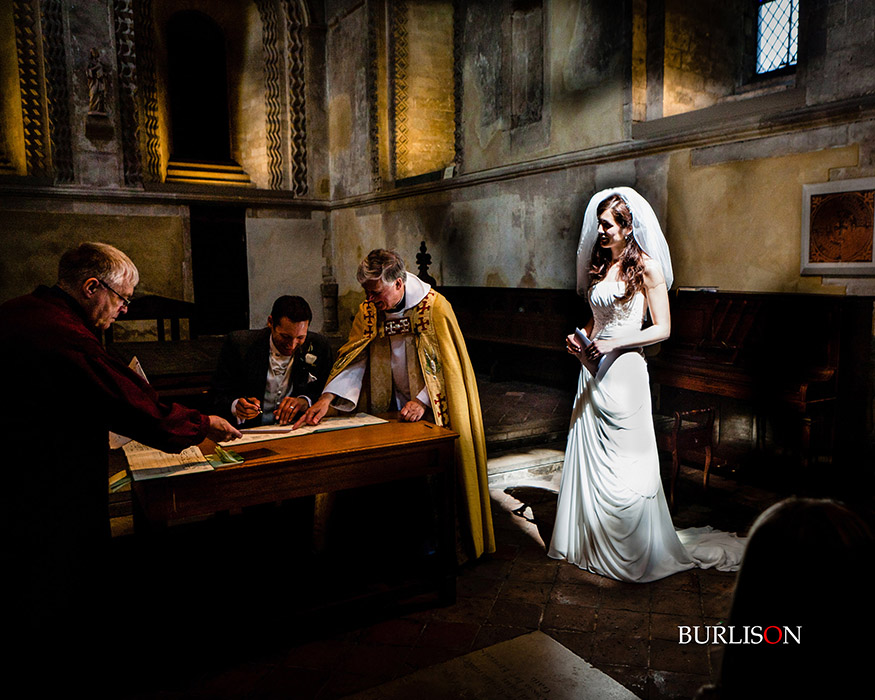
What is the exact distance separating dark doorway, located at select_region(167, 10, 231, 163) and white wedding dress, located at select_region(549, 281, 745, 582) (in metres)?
10.8

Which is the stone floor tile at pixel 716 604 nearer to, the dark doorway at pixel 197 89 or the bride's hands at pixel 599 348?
the bride's hands at pixel 599 348

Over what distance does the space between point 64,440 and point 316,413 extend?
4.40 feet

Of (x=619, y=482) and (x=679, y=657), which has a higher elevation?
(x=619, y=482)

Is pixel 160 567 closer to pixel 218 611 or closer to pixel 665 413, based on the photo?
pixel 218 611

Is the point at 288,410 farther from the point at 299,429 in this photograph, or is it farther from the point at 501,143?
the point at 501,143

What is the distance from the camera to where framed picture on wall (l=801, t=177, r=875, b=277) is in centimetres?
502

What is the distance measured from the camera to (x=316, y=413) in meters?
3.44

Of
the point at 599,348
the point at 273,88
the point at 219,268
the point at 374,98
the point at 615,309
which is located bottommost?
the point at 599,348

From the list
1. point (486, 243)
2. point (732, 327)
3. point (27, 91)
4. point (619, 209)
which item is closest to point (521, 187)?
point (486, 243)

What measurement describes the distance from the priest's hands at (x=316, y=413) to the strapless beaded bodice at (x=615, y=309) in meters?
1.61

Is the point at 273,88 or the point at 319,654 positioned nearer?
the point at 319,654

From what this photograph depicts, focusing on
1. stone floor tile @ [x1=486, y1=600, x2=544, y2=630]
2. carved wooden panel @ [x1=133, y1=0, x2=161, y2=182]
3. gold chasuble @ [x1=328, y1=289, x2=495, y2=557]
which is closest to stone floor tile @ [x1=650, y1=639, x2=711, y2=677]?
stone floor tile @ [x1=486, y1=600, x2=544, y2=630]

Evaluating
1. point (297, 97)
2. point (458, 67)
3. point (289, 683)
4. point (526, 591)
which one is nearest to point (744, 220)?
point (526, 591)

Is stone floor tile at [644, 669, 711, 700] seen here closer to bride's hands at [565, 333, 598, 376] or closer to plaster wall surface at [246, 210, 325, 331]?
bride's hands at [565, 333, 598, 376]
